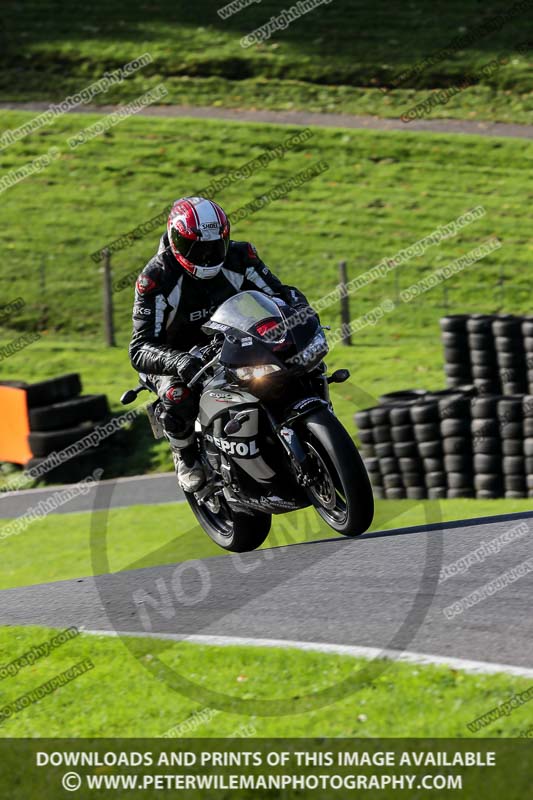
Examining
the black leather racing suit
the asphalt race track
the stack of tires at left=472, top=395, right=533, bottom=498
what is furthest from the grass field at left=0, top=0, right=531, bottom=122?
the asphalt race track

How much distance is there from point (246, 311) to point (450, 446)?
508 centimetres

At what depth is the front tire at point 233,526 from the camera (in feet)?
27.5

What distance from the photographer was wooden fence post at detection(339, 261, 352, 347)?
19.8 meters

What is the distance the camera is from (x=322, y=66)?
31.3 metres

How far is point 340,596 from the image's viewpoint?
706cm

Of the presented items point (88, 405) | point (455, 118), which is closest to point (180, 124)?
point (455, 118)

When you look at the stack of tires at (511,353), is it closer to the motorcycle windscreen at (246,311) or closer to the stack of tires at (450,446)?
the stack of tires at (450,446)

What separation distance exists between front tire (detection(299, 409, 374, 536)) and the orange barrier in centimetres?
899

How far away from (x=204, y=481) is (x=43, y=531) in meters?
5.01

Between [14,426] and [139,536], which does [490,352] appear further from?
[14,426]

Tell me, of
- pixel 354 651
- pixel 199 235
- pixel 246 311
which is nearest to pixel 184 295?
pixel 199 235

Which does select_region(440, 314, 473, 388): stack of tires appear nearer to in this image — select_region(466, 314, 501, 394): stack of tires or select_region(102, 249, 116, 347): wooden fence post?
select_region(466, 314, 501, 394): stack of tires

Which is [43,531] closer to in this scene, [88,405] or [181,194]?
[88,405]

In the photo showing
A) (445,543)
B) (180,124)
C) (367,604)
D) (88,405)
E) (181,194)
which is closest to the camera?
(367,604)
